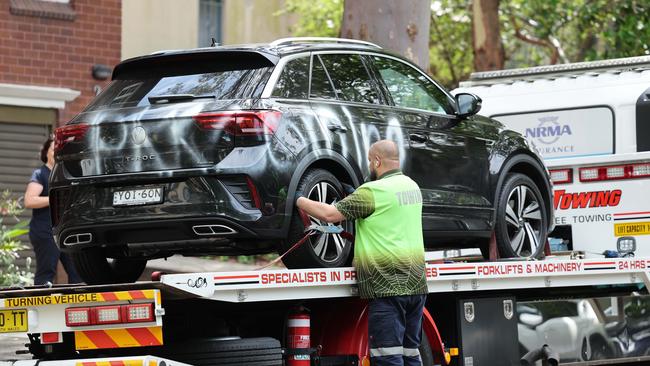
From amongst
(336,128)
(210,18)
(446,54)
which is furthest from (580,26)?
(336,128)

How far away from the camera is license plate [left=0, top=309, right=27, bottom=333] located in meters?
7.69

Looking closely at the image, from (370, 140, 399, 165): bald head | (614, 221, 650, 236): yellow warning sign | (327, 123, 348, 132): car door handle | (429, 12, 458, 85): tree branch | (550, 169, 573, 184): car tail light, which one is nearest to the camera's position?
(370, 140, 399, 165): bald head

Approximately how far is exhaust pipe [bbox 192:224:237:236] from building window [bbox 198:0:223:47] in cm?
1783

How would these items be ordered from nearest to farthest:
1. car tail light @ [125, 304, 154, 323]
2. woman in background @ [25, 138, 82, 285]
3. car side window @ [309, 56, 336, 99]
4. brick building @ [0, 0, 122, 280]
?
car tail light @ [125, 304, 154, 323] < car side window @ [309, 56, 336, 99] < woman in background @ [25, 138, 82, 285] < brick building @ [0, 0, 122, 280]

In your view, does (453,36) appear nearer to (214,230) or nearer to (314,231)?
(314,231)

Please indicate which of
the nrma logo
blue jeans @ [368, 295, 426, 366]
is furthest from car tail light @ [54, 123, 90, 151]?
the nrma logo

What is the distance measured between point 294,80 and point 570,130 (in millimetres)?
4757

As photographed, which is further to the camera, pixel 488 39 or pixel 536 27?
pixel 536 27

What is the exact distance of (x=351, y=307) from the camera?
846cm

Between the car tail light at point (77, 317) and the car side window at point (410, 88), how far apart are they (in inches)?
119

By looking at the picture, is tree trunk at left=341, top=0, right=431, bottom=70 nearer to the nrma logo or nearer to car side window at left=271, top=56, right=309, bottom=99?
the nrma logo

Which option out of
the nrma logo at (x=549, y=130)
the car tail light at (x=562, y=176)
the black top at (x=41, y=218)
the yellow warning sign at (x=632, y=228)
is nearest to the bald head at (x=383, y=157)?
the yellow warning sign at (x=632, y=228)

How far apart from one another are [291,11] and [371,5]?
12.3 meters

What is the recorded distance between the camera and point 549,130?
12.8 m
